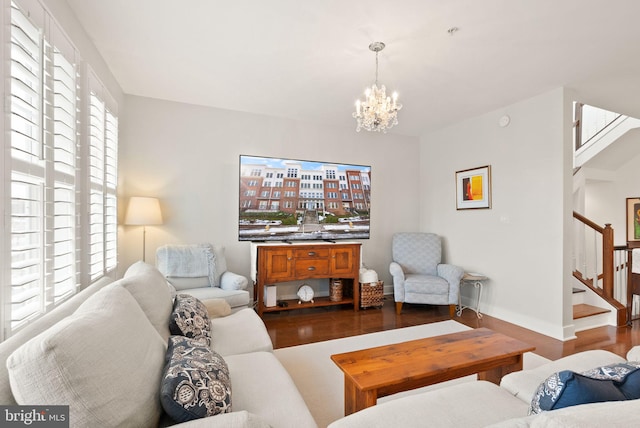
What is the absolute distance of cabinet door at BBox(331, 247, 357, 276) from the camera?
3.97 meters

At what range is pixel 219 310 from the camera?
2.51m

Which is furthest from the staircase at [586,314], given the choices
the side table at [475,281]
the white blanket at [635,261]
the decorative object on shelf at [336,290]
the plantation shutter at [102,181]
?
the plantation shutter at [102,181]

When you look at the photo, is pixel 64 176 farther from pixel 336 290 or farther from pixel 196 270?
pixel 336 290

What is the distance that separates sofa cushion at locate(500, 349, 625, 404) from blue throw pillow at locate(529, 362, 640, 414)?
459 mm

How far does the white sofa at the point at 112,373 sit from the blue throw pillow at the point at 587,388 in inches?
32.3

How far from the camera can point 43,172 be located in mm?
1565

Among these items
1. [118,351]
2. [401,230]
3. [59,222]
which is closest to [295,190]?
[401,230]

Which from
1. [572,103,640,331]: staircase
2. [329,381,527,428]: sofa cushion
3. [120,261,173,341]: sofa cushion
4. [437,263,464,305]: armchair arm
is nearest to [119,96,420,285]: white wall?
[437,263,464,305]: armchair arm

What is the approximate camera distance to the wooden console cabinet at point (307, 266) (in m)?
3.67

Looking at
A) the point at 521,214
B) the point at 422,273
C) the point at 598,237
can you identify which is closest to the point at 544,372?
the point at 521,214

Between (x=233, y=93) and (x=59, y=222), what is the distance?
2238 mm

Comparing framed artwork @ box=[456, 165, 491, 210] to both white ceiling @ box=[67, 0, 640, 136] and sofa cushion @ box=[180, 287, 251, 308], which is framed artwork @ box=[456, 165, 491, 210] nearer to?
white ceiling @ box=[67, 0, 640, 136]

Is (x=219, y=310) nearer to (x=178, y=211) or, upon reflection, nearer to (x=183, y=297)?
(x=183, y=297)

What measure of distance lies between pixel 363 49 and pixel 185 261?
276 centimetres
